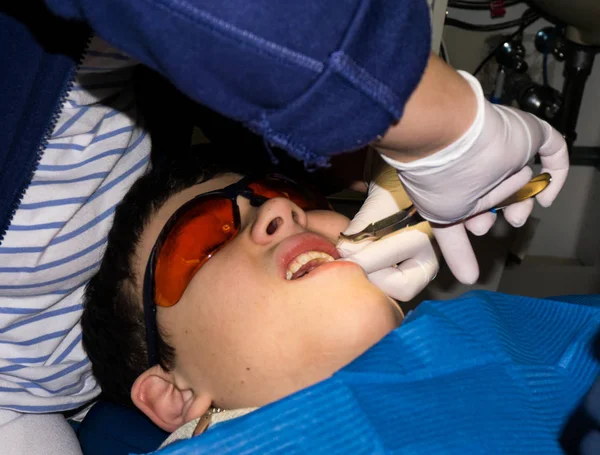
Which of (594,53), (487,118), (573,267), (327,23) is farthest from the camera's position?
(573,267)

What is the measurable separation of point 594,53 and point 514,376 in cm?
150

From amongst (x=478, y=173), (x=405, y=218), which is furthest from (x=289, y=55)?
(x=405, y=218)

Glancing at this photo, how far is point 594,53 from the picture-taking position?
2043 millimetres

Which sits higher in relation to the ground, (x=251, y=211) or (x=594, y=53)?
(x=251, y=211)

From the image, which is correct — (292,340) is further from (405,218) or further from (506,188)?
(506,188)

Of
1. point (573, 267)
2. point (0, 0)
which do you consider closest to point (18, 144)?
point (0, 0)

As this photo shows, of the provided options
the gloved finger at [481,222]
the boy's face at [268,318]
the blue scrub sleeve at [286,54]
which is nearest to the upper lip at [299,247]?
the boy's face at [268,318]

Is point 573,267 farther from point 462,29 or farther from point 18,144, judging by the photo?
A: point 18,144

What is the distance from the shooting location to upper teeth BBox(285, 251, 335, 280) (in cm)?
98

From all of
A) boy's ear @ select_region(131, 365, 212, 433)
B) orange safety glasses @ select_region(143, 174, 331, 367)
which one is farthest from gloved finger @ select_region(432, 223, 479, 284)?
boy's ear @ select_region(131, 365, 212, 433)

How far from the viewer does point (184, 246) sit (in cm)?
103

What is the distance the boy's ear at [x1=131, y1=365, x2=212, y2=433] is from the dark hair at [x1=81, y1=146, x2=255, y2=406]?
2 centimetres

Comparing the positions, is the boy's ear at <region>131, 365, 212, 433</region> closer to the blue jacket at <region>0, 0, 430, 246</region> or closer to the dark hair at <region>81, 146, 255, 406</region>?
the dark hair at <region>81, 146, 255, 406</region>

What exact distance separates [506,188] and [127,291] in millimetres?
647
